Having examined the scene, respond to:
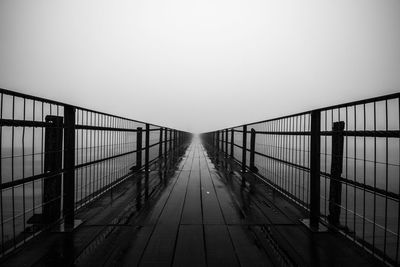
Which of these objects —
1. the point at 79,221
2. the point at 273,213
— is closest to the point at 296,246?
the point at 273,213

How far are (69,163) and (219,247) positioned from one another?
216 cm

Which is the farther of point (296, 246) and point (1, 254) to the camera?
point (296, 246)

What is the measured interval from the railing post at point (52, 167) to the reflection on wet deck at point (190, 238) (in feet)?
0.93

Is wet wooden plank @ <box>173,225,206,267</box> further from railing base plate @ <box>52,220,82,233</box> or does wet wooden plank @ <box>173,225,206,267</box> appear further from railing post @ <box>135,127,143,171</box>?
railing post @ <box>135,127,143,171</box>

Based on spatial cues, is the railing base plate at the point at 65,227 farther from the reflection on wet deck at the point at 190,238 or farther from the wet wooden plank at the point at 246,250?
the wet wooden plank at the point at 246,250

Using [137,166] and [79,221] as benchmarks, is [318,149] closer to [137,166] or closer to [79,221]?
[79,221]

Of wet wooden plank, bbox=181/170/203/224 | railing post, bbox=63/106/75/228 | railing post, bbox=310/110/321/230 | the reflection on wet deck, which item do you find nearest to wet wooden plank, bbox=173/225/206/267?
the reflection on wet deck

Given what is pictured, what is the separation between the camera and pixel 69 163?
3291mm

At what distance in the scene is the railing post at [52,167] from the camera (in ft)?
9.85

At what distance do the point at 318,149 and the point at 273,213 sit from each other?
1198mm

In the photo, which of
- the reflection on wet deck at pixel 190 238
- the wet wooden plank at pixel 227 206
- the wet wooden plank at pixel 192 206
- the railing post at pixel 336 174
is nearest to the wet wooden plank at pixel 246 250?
the reflection on wet deck at pixel 190 238

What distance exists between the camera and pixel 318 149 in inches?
133

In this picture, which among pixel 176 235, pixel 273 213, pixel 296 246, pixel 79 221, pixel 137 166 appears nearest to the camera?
pixel 296 246

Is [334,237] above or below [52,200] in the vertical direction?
below
